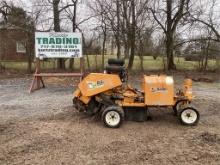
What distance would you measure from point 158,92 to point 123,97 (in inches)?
29.2

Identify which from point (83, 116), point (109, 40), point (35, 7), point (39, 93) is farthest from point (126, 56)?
point (83, 116)

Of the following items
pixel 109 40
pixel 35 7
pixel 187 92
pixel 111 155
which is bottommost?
pixel 111 155

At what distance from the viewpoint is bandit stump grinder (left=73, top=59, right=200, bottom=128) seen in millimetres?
8383

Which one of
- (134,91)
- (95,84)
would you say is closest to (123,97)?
(134,91)

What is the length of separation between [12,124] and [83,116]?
1.60m

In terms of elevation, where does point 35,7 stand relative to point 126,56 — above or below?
above

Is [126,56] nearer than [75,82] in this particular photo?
No

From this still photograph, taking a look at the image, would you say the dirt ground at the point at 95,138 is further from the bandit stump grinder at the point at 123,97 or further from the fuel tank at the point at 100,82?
the fuel tank at the point at 100,82

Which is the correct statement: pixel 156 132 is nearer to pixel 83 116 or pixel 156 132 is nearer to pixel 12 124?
pixel 83 116

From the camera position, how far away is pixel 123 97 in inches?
338

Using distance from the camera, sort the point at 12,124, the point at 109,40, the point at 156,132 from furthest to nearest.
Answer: the point at 109,40, the point at 12,124, the point at 156,132

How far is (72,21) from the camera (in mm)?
21672

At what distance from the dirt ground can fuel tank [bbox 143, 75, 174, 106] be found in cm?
48

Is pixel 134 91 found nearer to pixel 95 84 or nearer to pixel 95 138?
pixel 95 84
